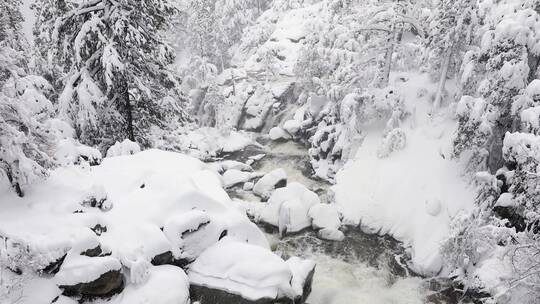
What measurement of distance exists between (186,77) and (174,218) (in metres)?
29.0

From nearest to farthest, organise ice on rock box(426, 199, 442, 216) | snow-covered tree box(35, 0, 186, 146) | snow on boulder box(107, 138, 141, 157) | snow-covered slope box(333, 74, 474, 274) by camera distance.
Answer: snow-covered tree box(35, 0, 186, 146) < snow on boulder box(107, 138, 141, 157) < snow-covered slope box(333, 74, 474, 274) < ice on rock box(426, 199, 442, 216)

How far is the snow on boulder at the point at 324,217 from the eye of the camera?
49.6 feet

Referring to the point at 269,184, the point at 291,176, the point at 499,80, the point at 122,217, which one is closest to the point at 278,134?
the point at 291,176

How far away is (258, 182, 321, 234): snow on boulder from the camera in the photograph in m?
15.1

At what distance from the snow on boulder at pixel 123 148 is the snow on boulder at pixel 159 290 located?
536cm

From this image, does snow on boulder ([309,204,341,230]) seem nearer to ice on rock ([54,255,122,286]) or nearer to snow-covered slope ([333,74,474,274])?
snow-covered slope ([333,74,474,274])

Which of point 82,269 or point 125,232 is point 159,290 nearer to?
point 82,269

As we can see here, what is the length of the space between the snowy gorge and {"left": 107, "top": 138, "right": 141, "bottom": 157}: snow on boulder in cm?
7

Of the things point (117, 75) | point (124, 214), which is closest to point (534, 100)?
point (124, 214)

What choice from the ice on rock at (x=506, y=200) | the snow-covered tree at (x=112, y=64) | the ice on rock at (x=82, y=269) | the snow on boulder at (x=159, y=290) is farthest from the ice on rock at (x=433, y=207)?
the ice on rock at (x=82, y=269)

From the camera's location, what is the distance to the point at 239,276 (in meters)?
9.47

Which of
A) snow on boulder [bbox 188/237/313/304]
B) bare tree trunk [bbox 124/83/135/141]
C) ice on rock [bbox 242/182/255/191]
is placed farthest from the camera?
ice on rock [bbox 242/182/255/191]

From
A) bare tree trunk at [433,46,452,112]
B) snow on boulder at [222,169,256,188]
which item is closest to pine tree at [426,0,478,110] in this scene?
bare tree trunk at [433,46,452,112]

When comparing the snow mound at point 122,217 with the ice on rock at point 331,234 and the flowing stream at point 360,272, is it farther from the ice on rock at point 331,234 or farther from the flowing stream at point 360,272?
the ice on rock at point 331,234
